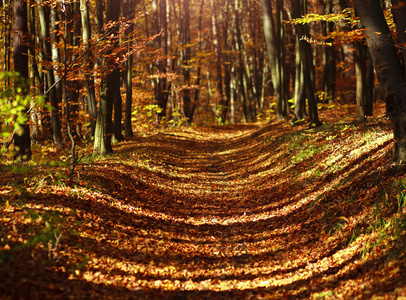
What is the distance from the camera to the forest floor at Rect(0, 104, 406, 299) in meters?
4.06

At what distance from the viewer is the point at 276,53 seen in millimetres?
18922

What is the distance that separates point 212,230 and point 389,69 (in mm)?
3961

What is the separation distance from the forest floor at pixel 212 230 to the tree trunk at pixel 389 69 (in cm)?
64

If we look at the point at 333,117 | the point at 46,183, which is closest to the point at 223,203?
the point at 46,183

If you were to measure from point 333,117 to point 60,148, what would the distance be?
Result: 41.7 feet

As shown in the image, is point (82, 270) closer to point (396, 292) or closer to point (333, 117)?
point (396, 292)

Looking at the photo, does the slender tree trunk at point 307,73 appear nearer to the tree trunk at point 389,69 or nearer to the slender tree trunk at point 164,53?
the tree trunk at point 389,69

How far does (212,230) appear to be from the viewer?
6715 mm

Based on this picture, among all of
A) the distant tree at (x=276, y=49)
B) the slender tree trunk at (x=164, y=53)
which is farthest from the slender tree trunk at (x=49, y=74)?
the distant tree at (x=276, y=49)

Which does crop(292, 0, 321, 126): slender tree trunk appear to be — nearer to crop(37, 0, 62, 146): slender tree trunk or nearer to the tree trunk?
the tree trunk

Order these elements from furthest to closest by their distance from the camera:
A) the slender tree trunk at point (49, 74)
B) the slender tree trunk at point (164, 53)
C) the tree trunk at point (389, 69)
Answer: the slender tree trunk at point (164, 53) → the slender tree trunk at point (49, 74) → the tree trunk at point (389, 69)

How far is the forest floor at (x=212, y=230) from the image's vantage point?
406 cm

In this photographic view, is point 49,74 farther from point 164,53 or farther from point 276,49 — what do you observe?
point 276,49

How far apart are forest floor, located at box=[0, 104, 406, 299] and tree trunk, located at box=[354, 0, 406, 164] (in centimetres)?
64
